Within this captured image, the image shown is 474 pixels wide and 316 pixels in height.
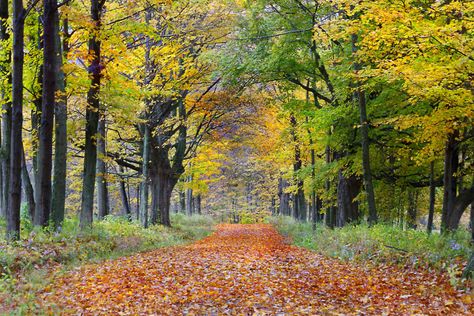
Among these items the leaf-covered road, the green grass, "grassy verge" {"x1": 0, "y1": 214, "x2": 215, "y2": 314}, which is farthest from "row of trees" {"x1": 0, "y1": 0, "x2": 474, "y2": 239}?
the leaf-covered road

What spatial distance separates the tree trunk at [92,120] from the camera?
14452 mm

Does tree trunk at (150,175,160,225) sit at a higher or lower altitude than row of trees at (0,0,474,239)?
lower

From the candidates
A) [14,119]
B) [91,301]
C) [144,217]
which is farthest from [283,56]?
[91,301]

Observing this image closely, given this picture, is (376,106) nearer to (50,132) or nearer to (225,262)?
(225,262)

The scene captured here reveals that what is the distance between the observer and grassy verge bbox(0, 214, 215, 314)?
7727 mm

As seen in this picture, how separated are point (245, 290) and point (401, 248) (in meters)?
5.26

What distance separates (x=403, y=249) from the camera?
11344 mm

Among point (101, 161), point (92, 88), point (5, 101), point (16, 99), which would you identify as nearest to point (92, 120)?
point (92, 88)

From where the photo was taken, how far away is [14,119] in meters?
10.8

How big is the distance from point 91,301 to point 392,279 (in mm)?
6204

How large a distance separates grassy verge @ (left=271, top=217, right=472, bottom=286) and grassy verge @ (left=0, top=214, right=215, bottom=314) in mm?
6828

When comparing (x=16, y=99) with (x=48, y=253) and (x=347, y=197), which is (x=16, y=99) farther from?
(x=347, y=197)

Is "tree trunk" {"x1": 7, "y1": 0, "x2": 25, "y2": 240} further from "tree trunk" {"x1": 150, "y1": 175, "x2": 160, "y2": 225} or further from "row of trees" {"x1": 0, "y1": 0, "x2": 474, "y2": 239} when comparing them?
"tree trunk" {"x1": 150, "y1": 175, "x2": 160, "y2": 225}

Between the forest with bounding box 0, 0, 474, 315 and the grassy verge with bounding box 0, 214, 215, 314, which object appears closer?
the grassy verge with bounding box 0, 214, 215, 314
